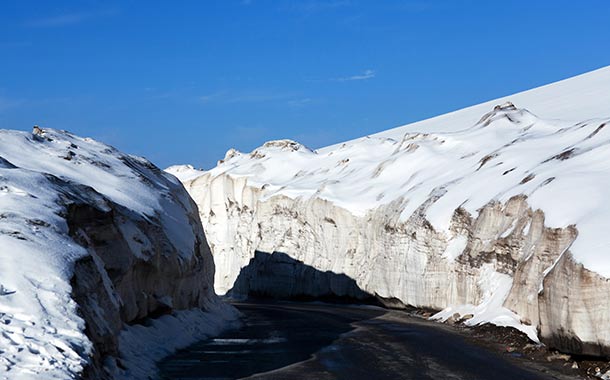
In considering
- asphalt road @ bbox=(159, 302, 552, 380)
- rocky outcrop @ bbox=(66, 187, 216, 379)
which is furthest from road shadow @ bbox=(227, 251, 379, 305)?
rocky outcrop @ bbox=(66, 187, 216, 379)

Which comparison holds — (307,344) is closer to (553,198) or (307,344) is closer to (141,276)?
(141,276)

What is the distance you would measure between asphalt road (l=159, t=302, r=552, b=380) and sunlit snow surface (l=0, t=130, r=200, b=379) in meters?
2.97

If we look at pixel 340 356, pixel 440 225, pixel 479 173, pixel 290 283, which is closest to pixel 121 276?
pixel 340 356

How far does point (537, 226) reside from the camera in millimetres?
22500

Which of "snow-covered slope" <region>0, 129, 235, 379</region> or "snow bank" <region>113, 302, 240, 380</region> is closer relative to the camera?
"snow-covered slope" <region>0, 129, 235, 379</region>

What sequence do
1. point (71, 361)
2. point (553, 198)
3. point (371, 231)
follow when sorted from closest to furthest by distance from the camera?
point (71, 361) < point (553, 198) < point (371, 231)

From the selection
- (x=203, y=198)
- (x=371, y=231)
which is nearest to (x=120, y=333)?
(x=371, y=231)

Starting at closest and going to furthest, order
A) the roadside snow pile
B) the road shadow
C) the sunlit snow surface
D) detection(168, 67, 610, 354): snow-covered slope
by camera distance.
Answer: the sunlit snow surface → detection(168, 67, 610, 354): snow-covered slope → the roadside snow pile → the road shadow

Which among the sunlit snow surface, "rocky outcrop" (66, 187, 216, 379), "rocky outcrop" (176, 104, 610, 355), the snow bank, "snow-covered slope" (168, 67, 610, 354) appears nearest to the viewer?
the sunlit snow surface

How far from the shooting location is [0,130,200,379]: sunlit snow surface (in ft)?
35.6

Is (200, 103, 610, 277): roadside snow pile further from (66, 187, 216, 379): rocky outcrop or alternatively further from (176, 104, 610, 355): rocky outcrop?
(66, 187, 216, 379): rocky outcrop

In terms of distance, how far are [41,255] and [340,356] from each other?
6.79 meters

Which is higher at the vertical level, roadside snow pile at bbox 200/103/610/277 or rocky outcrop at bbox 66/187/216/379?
roadside snow pile at bbox 200/103/610/277

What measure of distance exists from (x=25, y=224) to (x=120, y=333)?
315 centimetres
